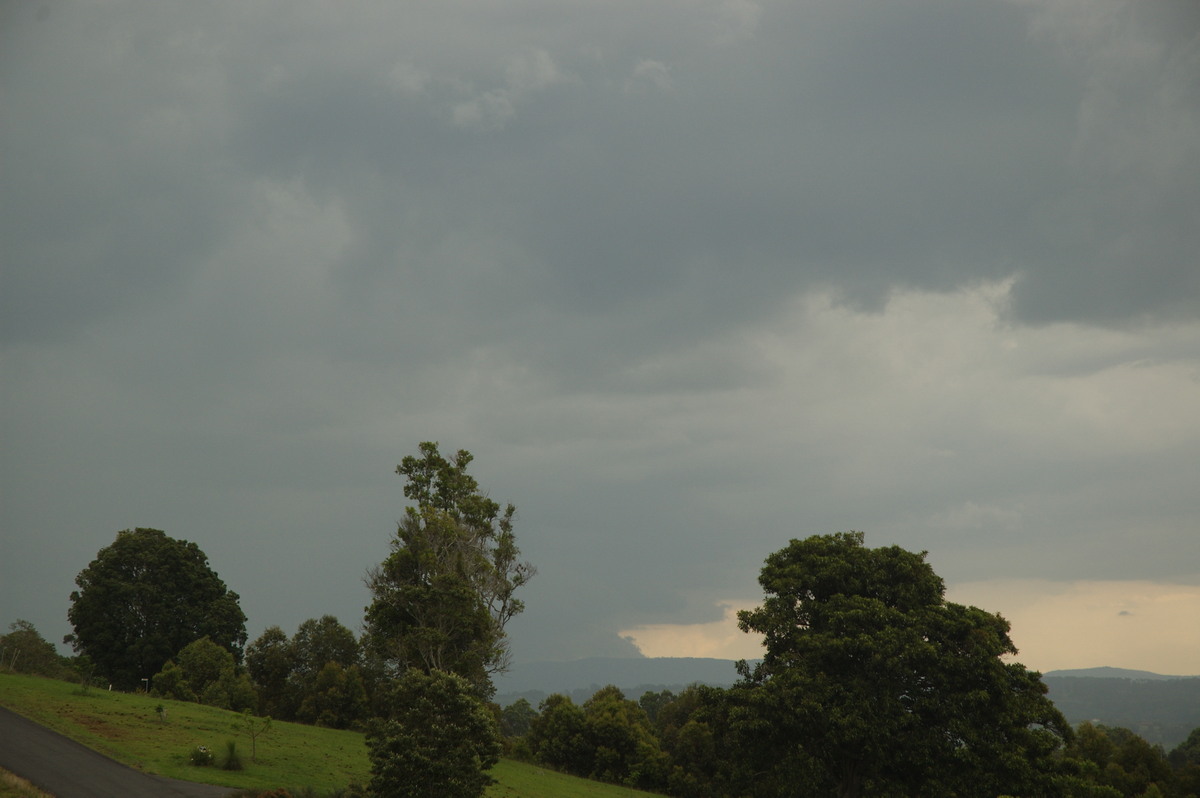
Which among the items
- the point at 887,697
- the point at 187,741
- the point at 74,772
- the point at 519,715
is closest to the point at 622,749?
the point at 887,697

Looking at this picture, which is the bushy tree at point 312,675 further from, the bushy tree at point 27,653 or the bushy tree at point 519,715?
the bushy tree at point 519,715

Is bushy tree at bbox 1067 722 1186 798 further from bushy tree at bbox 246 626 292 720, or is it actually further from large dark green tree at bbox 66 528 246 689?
large dark green tree at bbox 66 528 246 689

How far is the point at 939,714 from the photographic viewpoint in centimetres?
3556

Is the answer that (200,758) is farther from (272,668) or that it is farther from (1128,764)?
(1128,764)

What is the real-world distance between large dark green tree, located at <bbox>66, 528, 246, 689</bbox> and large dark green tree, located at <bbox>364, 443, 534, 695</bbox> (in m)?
32.3

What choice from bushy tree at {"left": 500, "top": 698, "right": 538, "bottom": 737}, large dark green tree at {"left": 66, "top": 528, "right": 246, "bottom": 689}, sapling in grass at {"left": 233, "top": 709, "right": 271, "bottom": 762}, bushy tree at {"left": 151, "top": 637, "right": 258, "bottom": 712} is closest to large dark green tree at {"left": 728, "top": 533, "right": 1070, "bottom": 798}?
sapling in grass at {"left": 233, "top": 709, "right": 271, "bottom": 762}

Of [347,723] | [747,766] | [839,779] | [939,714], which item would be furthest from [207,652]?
[939,714]

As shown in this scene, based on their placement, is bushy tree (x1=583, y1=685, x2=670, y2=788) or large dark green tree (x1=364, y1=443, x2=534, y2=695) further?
bushy tree (x1=583, y1=685, x2=670, y2=788)

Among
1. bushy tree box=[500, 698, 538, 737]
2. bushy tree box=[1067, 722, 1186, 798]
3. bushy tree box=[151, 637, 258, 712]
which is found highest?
bushy tree box=[151, 637, 258, 712]

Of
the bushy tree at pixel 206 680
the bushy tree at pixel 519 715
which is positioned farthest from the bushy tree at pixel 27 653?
the bushy tree at pixel 519 715

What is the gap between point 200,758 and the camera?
3203 centimetres

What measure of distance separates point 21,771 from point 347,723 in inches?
1433

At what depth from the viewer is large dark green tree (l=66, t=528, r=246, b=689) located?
6975 cm

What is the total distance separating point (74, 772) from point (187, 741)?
27.8 feet
